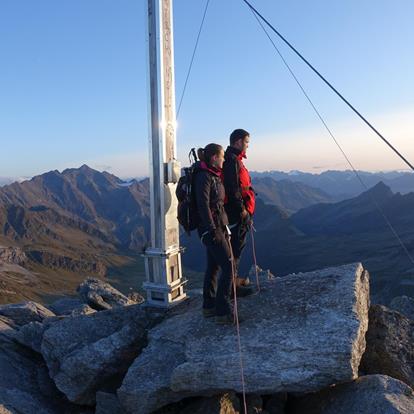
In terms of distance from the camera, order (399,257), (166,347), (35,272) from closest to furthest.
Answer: (166,347) → (399,257) → (35,272)

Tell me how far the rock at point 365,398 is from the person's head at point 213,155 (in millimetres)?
3968

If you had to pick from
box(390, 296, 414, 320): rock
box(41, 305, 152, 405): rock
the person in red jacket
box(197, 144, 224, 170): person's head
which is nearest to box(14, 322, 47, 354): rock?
box(41, 305, 152, 405): rock

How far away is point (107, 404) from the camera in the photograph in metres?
7.39

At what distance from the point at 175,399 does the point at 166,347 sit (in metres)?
0.92

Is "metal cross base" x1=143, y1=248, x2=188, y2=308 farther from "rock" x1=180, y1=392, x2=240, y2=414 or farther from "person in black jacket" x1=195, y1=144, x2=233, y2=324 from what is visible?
"rock" x1=180, y1=392, x2=240, y2=414

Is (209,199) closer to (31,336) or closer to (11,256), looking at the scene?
(31,336)

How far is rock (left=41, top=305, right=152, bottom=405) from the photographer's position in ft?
25.9

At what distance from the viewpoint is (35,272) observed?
189625mm

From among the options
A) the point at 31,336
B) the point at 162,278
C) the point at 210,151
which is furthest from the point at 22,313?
the point at 210,151

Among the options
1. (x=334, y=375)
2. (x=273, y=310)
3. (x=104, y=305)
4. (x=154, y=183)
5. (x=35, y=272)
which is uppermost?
(x=154, y=183)

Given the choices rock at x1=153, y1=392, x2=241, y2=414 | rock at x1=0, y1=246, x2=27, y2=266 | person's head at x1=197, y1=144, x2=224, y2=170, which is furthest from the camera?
rock at x1=0, y1=246, x2=27, y2=266

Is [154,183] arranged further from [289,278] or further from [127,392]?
[127,392]

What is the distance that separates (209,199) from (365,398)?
12.3 feet

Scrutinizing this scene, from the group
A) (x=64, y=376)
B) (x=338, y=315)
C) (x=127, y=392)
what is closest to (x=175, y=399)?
(x=127, y=392)
